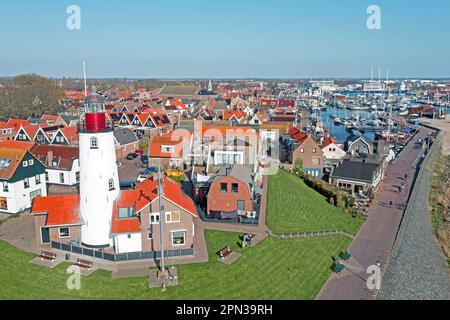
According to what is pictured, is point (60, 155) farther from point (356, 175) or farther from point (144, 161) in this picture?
point (356, 175)

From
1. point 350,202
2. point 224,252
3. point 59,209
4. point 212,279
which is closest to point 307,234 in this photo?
point 224,252

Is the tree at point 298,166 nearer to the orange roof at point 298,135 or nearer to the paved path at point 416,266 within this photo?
the orange roof at point 298,135

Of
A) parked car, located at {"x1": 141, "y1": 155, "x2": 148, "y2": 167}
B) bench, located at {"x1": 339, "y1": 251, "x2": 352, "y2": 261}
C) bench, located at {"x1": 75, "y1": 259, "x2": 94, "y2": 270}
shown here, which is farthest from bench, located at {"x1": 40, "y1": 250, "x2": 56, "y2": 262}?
parked car, located at {"x1": 141, "y1": 155, "x2": 148, "y2": 167}

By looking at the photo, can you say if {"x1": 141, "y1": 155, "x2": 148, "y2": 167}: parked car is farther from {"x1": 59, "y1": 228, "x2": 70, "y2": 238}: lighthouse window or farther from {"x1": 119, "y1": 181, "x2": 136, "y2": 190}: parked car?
{"x1": 59, "y1": 228, "x2": 70, "y2": 238}: lighthouse window
